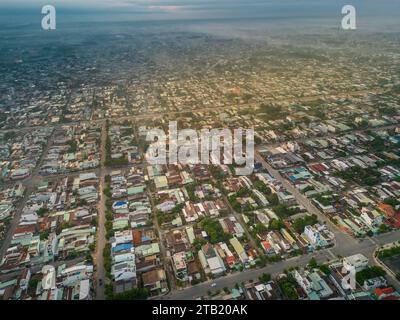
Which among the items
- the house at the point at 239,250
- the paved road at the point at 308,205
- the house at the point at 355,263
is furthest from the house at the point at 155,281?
the paved road at the point at 308,205

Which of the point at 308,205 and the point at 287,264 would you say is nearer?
the point at 287,264

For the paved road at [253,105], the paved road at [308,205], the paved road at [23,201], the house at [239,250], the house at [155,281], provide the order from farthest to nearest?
the paved road at [253,105] → the paved road at [23,201] → the paved road at [308,205] → the house at [239,250] → the house at [155,281]

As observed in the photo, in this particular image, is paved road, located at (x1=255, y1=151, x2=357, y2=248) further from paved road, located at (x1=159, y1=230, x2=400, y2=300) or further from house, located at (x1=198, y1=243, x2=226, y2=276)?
house, located at (x1=198, y1=243, x2=226, y2=276)

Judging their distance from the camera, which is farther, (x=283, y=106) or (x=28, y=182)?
(x=283, y=106)

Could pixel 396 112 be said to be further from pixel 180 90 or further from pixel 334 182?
pixel 180 90

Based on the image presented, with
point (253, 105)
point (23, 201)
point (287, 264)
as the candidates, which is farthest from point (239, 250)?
point (253, 105)

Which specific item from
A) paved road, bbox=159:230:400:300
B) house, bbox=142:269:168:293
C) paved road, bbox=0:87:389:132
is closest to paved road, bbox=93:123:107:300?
house, bbox=142:269:168:293

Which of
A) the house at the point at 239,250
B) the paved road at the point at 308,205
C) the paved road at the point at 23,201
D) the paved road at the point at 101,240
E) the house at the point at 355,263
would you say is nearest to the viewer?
the house at the point at 355,263

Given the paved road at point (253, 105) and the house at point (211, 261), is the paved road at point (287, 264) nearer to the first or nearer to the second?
the house at point (211, 261)

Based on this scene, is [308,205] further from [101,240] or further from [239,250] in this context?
[101,240]

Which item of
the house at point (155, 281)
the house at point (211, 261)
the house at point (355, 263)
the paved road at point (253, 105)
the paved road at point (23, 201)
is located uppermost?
the paved road at point (253, 105)
